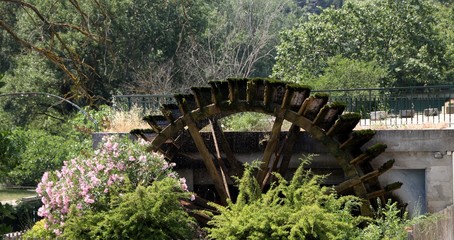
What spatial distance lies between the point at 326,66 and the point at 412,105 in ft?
55.9

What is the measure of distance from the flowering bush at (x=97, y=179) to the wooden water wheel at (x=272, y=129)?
2.40m

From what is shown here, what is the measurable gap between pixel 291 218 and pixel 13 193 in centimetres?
3115

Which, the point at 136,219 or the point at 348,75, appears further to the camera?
the point at 348,75

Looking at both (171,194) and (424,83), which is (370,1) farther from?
(171,194)

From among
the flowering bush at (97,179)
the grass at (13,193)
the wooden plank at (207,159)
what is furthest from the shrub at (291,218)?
the grass at (13,193)

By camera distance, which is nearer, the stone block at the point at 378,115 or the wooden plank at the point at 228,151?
the wooden plank at the point at 228,151

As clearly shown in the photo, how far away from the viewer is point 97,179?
52.3 feet

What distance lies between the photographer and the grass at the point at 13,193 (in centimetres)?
4227

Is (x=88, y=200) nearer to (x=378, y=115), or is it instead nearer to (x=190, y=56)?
(x=378, y=115)

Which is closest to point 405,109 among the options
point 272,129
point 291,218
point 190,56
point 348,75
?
point 272,129

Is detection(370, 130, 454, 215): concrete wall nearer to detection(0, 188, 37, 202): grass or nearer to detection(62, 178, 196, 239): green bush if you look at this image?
detection(62, 178, 196, 239): green bush

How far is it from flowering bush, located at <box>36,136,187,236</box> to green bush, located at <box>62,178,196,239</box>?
29 centimetres

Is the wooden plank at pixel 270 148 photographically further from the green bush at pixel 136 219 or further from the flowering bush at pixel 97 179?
the green bush at pixel 136 219

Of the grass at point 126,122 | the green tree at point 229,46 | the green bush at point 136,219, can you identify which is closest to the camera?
the green bush at point 136,219
